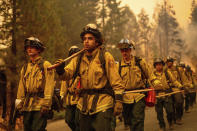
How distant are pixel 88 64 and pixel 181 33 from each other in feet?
201

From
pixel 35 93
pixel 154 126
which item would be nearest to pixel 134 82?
pixel 35 93

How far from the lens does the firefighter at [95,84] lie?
4.68 metres

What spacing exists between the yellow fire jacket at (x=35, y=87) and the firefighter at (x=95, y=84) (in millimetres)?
1305

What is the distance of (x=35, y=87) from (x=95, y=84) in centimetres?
201

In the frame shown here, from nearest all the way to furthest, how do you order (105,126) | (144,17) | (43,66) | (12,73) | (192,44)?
(105,126) → (43,66) → (12,73) → (192,44) → (144,17)

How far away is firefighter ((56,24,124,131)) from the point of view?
4.68 meters

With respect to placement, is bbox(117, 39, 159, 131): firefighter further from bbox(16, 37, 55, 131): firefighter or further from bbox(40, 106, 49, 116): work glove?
bbox(40, 106, 49, 116): work glove

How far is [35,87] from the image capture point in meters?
6.27

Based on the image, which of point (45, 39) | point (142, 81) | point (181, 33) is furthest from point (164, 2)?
point (142, 81)

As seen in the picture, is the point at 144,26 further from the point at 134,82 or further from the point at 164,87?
the point at 134,82

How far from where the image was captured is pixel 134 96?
7410 millimetres

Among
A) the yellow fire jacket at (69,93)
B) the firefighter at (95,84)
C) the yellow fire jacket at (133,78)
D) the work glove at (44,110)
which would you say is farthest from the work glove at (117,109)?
the yellow fire jacket at (69,93)

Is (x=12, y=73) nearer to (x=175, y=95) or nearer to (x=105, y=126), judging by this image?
(x=175, y=95)

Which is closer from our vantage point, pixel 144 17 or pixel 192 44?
pixel 192 44
